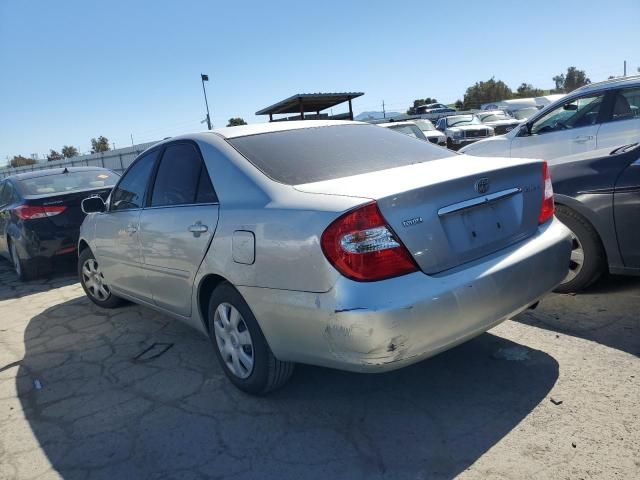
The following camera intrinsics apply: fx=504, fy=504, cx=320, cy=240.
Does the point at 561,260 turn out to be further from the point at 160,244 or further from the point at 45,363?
the point at 45,363

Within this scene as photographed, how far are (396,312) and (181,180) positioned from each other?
1948 millimetres

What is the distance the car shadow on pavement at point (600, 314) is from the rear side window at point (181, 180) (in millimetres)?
2499

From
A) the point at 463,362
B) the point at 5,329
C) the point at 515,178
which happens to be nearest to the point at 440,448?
the point at 463,362

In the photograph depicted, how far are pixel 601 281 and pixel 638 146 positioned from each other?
121 centimetres

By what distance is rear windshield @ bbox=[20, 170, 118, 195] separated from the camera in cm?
685

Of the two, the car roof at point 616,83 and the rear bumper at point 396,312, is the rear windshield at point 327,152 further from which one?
the car roof at point 616,83

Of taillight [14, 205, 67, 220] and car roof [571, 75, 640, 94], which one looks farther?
taillight [14, 205, 67, 220]

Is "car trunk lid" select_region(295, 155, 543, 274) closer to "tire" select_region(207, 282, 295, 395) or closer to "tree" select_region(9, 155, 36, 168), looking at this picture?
"tire" select_region(207, 282, 295, 395)

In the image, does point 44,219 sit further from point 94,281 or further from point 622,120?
point 622,120

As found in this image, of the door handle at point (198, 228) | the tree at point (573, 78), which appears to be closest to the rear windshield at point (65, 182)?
the door handle at point (198, 228)

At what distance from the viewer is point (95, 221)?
4793mm

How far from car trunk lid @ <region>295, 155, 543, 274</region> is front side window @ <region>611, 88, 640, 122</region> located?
4102 mm

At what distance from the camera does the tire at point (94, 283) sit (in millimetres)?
5062

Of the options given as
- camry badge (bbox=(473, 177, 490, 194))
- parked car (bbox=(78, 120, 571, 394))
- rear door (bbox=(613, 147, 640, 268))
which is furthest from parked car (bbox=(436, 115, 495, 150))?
camry badge (bbox=(473, 177, 490, 194))
